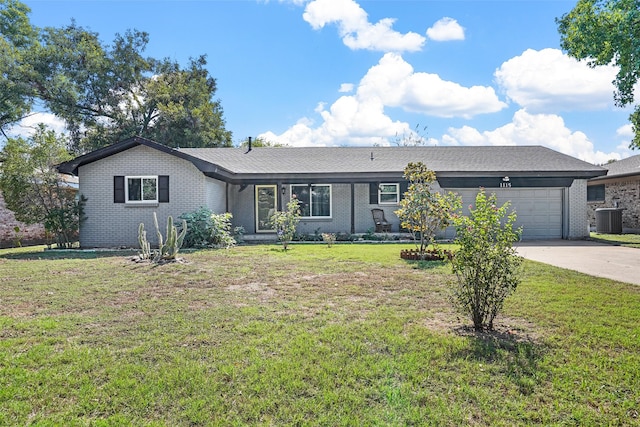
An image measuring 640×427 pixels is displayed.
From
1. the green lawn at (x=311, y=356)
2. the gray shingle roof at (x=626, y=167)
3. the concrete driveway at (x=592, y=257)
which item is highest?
the gray shingle roof at (x=626, y=167)

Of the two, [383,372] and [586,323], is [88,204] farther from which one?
[586,323]

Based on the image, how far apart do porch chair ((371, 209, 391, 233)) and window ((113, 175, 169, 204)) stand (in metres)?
8.09

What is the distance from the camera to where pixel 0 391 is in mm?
3275

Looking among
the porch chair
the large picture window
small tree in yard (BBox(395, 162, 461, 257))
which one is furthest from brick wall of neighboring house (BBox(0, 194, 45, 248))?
small tree in yard (BBox(395, 162, 461, 257))

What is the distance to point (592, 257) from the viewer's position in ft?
34.8

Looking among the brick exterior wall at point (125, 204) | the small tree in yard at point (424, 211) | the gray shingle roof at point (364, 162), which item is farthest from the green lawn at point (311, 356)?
the gray shingle roof at point (364, 162)

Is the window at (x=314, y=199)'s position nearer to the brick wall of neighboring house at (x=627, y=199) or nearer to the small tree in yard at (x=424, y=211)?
the small tree in yard at (x=424, y=211)

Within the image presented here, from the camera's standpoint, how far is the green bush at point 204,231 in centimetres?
1275

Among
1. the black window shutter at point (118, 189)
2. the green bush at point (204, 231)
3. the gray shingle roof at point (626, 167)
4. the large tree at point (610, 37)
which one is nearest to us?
the large tree at point (610, 37)

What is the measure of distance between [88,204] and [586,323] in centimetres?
1406

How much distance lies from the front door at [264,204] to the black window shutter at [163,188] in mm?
4159

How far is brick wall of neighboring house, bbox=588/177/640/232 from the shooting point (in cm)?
1866

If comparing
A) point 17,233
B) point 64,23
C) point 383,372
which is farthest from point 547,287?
point 64,23

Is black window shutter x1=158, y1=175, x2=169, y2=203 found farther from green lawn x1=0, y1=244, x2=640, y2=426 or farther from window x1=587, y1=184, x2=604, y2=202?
window x1=587, y1=184, x2=604, y2=202
